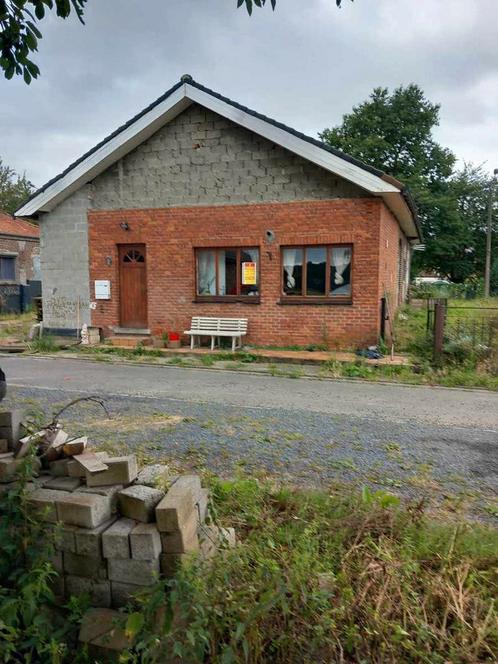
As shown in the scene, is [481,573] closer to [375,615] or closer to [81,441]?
[375,615]

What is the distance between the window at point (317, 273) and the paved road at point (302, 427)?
3562 millimetres

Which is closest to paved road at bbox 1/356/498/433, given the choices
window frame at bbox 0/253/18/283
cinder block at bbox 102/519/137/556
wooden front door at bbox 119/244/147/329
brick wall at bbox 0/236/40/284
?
wooden front door at bbox 119/244/147/329

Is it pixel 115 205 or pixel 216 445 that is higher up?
pixel 115 205

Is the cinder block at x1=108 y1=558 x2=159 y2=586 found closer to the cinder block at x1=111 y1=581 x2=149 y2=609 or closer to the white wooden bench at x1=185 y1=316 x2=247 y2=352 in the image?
the cinder block at x1=111 y1=581 x2=149 y2=609

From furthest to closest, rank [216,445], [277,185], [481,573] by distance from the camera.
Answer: [277,185]
[216,445]
[481,573]

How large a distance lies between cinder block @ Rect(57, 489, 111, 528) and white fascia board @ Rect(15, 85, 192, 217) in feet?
38.9

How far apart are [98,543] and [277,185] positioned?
36.4 feet

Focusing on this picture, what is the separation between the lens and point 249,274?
43.9 ft

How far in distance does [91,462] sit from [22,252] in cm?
3092

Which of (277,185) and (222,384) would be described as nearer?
(222,384)

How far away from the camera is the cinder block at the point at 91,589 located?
2.93 metres

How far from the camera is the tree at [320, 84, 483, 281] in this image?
40.7 metres

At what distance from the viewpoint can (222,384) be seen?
9.27 meters

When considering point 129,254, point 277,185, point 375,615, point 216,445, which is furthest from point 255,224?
point 375,615
